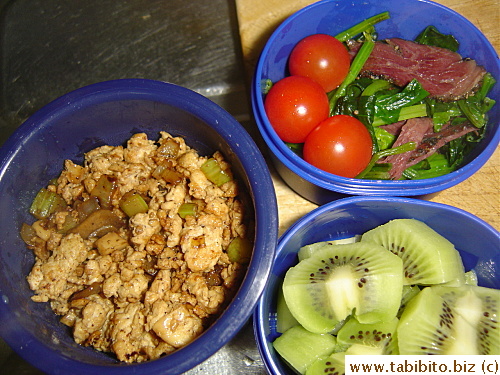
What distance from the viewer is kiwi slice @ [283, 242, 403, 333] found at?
115 centimetres

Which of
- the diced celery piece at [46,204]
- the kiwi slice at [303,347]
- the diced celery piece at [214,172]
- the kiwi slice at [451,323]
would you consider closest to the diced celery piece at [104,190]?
the diced celery piece at [46,204]

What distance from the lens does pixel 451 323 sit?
114 cm

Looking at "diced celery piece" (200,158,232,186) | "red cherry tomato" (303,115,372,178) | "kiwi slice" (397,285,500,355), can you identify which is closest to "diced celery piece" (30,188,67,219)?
"diced celery piece" (200,158,232,186)

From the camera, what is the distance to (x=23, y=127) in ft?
3.75

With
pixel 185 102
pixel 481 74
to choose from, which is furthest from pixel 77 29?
pixel 481 74

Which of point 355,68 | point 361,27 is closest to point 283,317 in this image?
point 355,68

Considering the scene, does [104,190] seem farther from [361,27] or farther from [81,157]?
[361,27]

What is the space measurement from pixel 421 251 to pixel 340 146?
1.28ft

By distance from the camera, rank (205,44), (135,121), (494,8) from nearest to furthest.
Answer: (135,121)
(494,8)
(205,44)

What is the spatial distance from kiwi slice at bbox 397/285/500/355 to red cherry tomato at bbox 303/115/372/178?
43cm

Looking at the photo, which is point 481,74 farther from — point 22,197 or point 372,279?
point 22,197

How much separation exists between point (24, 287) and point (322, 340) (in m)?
0.80

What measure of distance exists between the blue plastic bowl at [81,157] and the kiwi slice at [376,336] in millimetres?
346

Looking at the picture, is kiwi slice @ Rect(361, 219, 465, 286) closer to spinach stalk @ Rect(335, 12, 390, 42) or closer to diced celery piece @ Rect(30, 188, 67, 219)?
spinach stalk @ Rect(335, 12, 390, 42)
